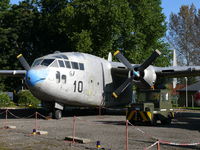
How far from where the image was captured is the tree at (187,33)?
188ft

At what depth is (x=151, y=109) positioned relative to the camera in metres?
15.6

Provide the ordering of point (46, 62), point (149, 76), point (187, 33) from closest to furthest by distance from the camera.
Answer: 1. point (46, 62)
2. point (149, 76)
3. point (187, 33)

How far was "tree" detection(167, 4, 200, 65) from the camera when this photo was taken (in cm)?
5741

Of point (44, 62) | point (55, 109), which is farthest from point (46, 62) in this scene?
point (55, 109)

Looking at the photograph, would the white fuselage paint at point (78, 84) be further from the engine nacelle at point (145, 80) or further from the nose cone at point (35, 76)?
the engine nacelle at point (145, 80)

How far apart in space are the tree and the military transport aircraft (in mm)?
36442

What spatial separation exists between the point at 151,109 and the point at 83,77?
6.20 m

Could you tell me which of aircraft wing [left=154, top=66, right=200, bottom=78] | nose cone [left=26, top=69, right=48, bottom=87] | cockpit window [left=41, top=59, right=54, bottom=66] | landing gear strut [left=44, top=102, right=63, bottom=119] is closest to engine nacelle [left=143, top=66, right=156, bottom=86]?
aircraft wing [left=154, top=66, right=200, bottom=78]

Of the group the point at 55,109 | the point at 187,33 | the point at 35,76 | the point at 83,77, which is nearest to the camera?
the point at 35,76

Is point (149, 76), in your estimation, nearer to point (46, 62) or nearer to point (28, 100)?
point (46, 62)

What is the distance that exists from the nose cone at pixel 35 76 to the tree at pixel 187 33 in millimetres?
45680

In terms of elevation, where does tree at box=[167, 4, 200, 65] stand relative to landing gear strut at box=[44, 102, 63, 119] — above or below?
above

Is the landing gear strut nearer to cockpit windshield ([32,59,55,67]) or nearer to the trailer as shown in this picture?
cockpit windshield ([32,59,55,67])

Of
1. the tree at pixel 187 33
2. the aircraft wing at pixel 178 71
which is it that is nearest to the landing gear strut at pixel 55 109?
the aircraft wing at pixel 178 71
